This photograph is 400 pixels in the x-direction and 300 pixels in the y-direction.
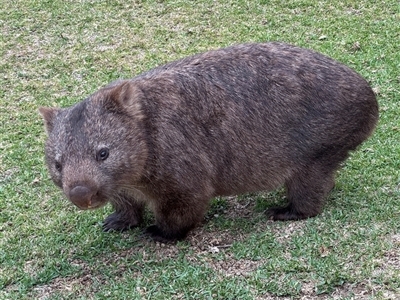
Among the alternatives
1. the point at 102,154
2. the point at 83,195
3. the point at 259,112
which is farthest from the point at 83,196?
the point at 259,112

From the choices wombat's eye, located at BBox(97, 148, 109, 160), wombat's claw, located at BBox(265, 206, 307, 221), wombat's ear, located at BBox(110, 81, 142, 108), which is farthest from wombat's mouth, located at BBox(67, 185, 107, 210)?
wombat's claw, located at BBox(265, 206, 307, 221)

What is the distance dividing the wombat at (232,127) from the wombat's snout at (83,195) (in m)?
0.31

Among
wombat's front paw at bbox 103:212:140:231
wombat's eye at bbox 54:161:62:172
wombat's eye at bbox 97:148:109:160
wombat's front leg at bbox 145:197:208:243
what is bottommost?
wombat's front paw at bbox 103:212:140:231

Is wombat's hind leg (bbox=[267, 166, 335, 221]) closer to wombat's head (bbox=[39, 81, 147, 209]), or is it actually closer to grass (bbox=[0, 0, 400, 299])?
grass (bbox=[0, 0, 400, 299])

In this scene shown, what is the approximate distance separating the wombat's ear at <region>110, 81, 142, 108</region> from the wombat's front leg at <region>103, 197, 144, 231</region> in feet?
2.68

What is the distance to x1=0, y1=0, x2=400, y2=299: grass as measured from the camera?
14.4 ft

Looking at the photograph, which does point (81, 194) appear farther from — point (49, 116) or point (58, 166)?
point (49, 116)

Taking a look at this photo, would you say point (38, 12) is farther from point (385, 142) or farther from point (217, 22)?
point (385, 142)

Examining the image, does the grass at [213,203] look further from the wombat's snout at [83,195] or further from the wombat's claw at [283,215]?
the wombat's snout at [83,195]

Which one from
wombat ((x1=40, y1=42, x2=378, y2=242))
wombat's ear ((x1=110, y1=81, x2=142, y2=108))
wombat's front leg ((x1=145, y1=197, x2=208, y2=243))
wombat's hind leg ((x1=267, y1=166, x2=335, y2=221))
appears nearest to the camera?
wombat's ear ((x1=110, y1=81, x2=142, y2=108))

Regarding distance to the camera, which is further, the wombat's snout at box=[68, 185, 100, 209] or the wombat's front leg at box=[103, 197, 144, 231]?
the wombat's front leg at box=[103, 197, 144, 231]

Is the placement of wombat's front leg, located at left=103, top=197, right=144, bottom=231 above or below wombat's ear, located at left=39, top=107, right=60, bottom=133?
below

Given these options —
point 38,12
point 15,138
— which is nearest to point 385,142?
point 15,138

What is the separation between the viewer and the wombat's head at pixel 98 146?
174 inches
